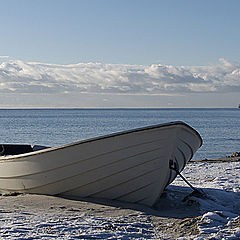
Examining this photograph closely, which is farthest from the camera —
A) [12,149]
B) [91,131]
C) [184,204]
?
[91,131]

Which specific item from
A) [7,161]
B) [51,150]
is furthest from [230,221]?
[7,161]

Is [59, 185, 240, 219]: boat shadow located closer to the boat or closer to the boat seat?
the boat

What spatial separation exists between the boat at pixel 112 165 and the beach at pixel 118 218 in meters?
0.22

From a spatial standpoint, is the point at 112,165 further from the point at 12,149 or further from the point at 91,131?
the point at 91,131

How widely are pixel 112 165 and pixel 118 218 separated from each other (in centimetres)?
107

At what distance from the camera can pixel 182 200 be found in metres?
7.81

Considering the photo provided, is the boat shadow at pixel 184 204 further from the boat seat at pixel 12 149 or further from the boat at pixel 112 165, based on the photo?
the boat seat at pixel 12 149

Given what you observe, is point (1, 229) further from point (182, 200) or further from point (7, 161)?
point (182, 200)

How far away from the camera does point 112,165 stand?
6.88 metres

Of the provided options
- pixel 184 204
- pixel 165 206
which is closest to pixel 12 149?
pixel 165 206

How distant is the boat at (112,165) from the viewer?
6762 mm

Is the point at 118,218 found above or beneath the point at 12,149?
beneath

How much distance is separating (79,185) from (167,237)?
230 centimetres

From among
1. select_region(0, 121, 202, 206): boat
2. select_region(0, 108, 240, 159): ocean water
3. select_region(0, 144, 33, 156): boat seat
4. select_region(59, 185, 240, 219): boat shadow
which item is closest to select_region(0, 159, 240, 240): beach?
select_region(59, 185, 240, 219): boat shadow
